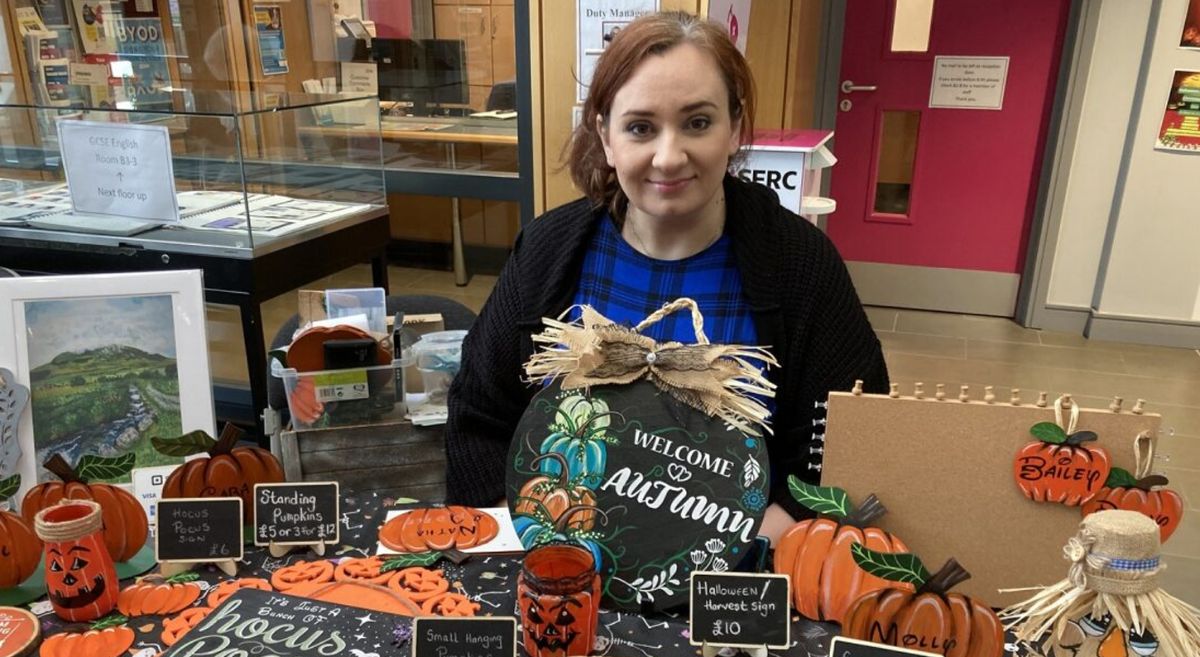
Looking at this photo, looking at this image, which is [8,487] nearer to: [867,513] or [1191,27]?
[867,513]

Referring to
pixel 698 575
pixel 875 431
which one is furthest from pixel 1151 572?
pixel 698 575

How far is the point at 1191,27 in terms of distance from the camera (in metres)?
3.77

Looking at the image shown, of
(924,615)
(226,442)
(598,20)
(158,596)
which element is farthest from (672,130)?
(598,20)

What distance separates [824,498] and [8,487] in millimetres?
1033

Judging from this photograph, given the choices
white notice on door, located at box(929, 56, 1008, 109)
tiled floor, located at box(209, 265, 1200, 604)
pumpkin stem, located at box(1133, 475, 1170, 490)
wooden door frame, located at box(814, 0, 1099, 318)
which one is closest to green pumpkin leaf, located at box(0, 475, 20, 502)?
pumpkin stem, located at box(1133, 475, 1170, 490)

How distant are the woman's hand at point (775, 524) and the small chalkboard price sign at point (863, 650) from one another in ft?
0.92

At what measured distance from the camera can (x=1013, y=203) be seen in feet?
14.7

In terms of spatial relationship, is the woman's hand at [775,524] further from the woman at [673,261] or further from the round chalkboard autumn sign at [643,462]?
the round chalkboard autumn sign at [643,462]

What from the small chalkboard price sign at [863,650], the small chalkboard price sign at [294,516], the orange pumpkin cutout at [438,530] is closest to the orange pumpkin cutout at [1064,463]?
the small chalkboard price sign at [863,650]

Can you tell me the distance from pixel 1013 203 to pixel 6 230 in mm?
4458

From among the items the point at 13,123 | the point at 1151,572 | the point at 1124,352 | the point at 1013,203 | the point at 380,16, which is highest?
the point at 380,16

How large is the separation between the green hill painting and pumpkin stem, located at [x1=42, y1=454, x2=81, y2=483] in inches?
4.4

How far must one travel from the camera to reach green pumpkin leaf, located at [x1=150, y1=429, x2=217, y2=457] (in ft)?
3.67

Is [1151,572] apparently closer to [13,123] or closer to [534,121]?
[534,121]
